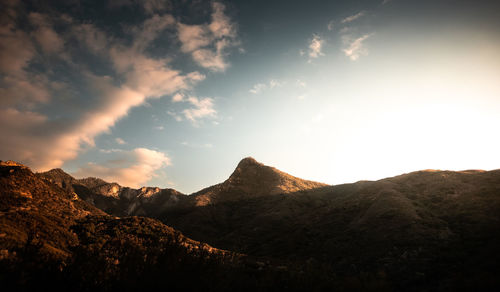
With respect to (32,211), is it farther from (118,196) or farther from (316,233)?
(118,196)

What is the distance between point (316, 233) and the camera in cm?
3947

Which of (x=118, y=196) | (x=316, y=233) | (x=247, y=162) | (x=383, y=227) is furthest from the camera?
(x=118, y=196)

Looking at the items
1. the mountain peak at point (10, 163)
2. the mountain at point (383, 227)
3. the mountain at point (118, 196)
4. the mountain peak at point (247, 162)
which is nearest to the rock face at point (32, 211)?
the mountain peak at point (10, 163)

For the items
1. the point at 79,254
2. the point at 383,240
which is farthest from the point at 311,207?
the point at 79,254

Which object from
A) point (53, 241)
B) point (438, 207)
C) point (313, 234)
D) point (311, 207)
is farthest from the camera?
point (311, 207)

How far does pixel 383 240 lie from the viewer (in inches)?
1077

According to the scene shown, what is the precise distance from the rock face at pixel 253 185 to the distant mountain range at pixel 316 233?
5.87 metres

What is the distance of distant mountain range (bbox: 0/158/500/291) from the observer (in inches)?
349

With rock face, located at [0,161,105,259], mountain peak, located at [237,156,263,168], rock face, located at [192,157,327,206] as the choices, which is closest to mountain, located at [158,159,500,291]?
rock face, located at [192,157,327,206]

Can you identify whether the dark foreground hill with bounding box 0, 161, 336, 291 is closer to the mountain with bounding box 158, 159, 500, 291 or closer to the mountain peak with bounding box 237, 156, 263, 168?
the mountain with bounding box 158, 159, 500, 291

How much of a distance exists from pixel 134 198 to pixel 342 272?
13686cm

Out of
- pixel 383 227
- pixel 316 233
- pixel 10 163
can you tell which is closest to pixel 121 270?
pixel 383 227

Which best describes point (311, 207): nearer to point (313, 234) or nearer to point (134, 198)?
point (313, 234)

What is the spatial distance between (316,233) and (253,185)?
46094 mm
